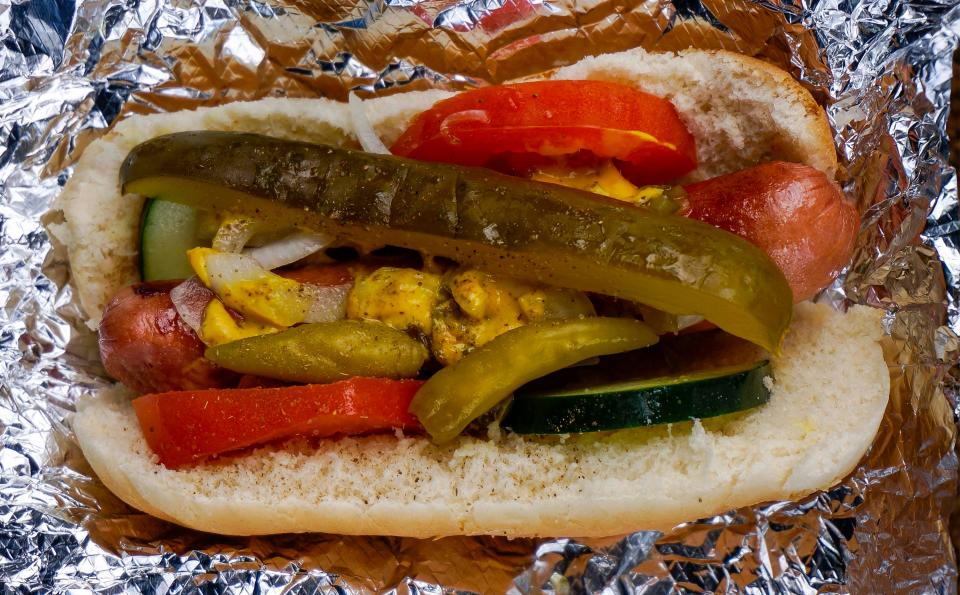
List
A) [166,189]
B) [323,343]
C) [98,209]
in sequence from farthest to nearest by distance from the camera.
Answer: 1. [98,209]
2. [166,189]
3. [323,343]

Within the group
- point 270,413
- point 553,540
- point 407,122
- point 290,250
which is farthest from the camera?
point 553,540

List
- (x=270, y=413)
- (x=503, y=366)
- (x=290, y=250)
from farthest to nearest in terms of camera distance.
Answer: (x=290, y=250), (x=270, y=413), (x=503, y=366)

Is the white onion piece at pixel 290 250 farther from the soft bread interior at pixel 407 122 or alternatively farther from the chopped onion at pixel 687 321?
the chopped onion at pixel 687 321

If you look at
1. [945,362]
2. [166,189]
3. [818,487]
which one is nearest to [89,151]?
[166,189]

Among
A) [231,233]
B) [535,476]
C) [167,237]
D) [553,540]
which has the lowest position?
[553,540]

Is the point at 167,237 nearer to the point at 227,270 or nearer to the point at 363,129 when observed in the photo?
the point at 227,270

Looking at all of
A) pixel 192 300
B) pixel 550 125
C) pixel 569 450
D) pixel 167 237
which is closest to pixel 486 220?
pixel 550 125

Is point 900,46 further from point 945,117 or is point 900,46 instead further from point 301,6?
point 301,6
